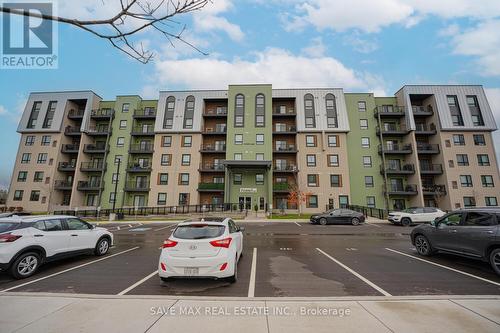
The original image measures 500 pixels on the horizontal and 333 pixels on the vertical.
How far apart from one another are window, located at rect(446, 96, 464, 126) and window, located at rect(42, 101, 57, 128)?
5753 cm

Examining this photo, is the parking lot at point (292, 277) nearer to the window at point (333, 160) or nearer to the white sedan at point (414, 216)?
the white sedan at point (414, 216)

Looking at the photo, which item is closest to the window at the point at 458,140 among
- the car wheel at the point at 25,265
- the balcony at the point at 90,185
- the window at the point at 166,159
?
the window at the point at 166,159

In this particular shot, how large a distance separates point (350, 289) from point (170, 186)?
96.0 feet

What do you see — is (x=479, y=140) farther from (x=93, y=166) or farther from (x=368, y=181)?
(x=93, y=166)

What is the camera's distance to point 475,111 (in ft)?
99.3

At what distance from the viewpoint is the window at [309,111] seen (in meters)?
31.6

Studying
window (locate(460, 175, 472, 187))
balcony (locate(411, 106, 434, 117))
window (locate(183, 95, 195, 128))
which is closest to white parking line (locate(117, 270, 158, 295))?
window (locate(183, 95, 195, 128))

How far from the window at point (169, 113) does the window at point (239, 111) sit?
955 cm

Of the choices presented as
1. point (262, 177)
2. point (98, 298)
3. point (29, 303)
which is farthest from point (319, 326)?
point (262, 177)

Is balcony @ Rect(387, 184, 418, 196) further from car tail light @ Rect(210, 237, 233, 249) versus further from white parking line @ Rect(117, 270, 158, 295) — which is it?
white parking line @ Rect(117, 270, 158, 295)

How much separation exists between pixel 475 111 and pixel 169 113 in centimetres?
4313

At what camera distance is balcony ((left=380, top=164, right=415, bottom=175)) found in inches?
1152

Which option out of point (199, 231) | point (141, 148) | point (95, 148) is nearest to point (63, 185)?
point (95, 148)

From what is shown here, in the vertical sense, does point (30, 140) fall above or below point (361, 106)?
below
